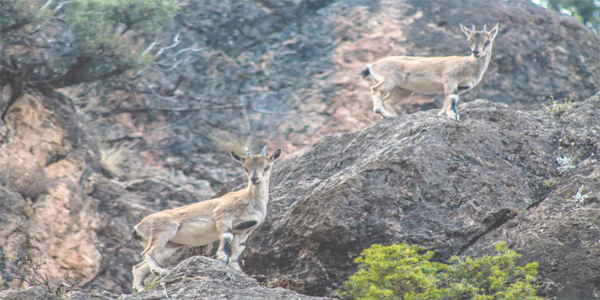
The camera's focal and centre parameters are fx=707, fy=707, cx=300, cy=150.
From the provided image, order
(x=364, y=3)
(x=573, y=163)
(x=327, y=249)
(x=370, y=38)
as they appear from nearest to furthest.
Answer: (x=327, y=249)
(x=573, y=163)
(x=370, y=38)
(x=364, y=3)

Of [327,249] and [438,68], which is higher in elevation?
[438,68]

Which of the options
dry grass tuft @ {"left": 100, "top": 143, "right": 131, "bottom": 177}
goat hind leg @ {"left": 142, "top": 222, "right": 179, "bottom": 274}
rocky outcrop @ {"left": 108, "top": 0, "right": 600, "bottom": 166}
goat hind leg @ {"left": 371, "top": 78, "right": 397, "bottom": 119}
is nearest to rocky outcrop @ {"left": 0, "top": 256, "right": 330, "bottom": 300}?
Result: goat hind leg @ {"left": 142, "top": 222, "right": 179, "bottom": 274}

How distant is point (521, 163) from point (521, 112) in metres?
1.56

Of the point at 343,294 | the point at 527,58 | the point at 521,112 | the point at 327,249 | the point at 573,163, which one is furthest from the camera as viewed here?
the point at 527,58

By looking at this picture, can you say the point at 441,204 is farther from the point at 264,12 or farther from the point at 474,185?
the point at 264,12

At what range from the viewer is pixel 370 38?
23.1m

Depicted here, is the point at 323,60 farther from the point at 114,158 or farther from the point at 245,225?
the point at 245,225

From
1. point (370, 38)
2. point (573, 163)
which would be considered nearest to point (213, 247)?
point (573, 163)

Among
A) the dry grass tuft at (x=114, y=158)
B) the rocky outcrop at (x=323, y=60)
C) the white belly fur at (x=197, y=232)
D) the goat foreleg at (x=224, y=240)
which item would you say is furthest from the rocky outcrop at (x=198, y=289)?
the rocky outcrop at (x=323, y=60)

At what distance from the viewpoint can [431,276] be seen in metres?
8.94

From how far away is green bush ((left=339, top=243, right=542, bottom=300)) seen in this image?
344 inches

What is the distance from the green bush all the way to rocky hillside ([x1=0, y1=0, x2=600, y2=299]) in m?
0.55

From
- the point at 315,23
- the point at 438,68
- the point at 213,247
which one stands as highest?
the point at 438,68

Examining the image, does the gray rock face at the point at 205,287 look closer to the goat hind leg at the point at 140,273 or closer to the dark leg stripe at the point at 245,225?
the dark leg stripe at the point at 245,225
